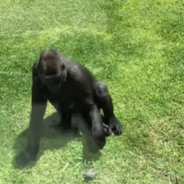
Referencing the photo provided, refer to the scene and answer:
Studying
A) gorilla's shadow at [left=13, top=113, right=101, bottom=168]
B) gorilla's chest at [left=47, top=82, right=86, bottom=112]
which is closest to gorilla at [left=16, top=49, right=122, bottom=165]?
gorilla's chest at [left=47, top=82, right=86, bottom=112]

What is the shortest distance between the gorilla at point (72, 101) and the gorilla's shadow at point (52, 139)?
0.11m

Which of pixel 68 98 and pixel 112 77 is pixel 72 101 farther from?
pixel 112 77

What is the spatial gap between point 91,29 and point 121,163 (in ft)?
9.06

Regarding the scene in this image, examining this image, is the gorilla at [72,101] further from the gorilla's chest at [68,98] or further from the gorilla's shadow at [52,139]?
the gorilla's shadow at [52,139]

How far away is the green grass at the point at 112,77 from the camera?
14.7 ft

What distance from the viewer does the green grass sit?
4469 mm

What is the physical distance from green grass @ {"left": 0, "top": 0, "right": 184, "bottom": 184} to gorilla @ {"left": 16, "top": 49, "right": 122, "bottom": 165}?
17cm

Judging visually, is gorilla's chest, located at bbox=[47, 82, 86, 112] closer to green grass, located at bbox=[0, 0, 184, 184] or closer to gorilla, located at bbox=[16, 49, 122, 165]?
gorilla, located at bbox=[16, 49, 122, 165]

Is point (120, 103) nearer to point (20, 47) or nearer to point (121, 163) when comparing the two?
point (121, 163)

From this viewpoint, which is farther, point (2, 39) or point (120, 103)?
point (2, 39)

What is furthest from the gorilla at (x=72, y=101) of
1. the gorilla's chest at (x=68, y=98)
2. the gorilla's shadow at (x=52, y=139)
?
the gorilla's shadow at (x=52, y=139)

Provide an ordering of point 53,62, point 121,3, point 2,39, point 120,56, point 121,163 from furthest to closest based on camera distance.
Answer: point 121,3 → point 2,39 → point 120,56 → point 121,163 → point 53,62

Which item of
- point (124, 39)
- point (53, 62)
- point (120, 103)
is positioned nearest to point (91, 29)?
point (124, 39)

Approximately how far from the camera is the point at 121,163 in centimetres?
450
